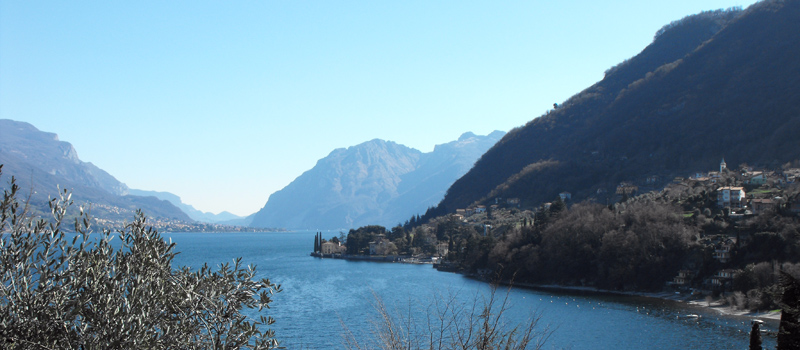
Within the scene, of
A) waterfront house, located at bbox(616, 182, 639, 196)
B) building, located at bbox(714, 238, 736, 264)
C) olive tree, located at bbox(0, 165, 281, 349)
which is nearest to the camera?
olive tree, located at bbox(0, 165, 281, 349)

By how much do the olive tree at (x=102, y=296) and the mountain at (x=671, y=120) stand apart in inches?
3401

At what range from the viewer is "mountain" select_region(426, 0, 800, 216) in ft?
301

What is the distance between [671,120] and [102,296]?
115921mm

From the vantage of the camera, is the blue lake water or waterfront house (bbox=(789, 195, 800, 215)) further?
waterfront house (bbox=(789, 195, 800, 215))

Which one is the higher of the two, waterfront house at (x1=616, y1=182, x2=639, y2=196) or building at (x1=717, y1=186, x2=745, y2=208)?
waterfront house at (x1=616, y1=182, x2=639, y2=196)

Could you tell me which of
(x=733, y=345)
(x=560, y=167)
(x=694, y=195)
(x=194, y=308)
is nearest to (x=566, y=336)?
(x=733, y=345)

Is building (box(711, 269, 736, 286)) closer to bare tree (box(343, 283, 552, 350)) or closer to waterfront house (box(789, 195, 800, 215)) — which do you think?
waterfront house (box(789, 195, 800, 215))

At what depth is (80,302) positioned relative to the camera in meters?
5.97

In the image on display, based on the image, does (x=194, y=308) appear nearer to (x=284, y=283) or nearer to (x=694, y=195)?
(x=284, y=283)

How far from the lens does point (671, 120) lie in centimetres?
10862

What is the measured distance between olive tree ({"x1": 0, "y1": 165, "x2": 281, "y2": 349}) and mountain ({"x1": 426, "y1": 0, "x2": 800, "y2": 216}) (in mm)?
86384

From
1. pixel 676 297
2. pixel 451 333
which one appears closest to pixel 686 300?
pixel 676 297

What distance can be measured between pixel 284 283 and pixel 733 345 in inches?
1575

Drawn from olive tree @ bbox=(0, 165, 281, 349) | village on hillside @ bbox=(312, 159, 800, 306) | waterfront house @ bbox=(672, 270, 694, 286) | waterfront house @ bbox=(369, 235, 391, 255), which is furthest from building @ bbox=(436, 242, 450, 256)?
olive tree @ bbox=(0, 165, 281, 349)
